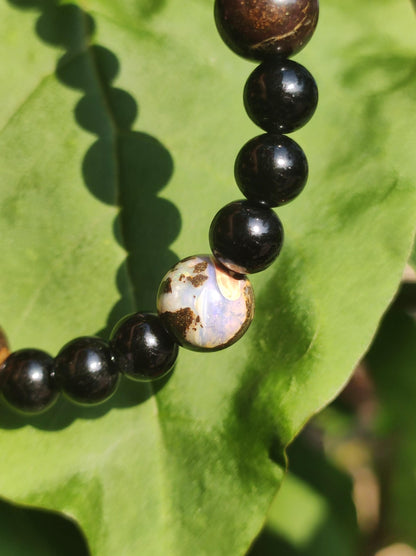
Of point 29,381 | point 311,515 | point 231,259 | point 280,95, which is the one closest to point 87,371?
point 29,381

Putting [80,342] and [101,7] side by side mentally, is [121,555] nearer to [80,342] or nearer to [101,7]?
[80,342]

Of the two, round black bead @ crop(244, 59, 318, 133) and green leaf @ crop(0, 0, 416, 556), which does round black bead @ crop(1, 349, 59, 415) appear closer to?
green leaf @ crop(0, 0, 416, 556)

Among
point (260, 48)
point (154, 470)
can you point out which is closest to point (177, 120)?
point (260, 48)

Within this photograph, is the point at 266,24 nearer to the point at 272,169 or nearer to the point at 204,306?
the point at 272,169

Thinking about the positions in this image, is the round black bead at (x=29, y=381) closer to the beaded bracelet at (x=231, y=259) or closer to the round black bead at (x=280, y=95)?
the beaded bracelet at (x=231, y=259)

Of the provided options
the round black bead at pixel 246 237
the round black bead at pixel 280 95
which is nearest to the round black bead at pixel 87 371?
the round black bead at pixel 246 237

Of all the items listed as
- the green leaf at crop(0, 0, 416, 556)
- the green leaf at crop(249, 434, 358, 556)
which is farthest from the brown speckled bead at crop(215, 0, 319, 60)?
the green leaf at crop(249, 434, 358, 556)
